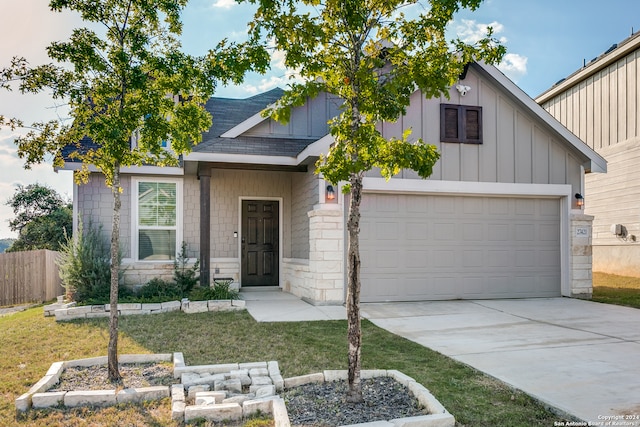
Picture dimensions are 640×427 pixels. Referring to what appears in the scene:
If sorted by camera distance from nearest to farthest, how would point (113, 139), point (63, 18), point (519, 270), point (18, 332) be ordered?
point (113, 139)
point (63, 18)
point (18, 332)
point (519, 270)

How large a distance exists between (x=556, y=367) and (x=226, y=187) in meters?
7.84

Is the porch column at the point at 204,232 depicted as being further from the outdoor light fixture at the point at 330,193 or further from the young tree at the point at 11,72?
the young tree at the point at 11,72

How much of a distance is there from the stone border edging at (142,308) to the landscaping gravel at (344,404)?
4316 mm

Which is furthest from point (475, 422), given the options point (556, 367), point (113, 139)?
point (113, 139)

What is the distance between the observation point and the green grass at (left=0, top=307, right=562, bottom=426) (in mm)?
3460

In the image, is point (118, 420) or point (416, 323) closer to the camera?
point (118, 420)

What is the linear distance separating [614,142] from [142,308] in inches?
510

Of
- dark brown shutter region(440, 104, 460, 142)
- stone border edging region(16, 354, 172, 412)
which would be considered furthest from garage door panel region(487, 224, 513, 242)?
stone border edging region(16, 354, 172, 412)

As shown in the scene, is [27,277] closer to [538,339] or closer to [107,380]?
[107,380]

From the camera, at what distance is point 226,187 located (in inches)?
422

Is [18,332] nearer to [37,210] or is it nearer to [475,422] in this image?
[475,422]

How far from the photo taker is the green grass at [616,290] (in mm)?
9141

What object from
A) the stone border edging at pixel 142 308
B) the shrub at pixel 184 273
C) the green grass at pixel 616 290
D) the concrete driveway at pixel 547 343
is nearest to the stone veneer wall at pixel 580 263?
the green grass at pixel 616 290

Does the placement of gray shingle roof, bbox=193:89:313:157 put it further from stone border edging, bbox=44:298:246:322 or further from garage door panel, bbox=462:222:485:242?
garage door panel, bbox=462:222:485:242
